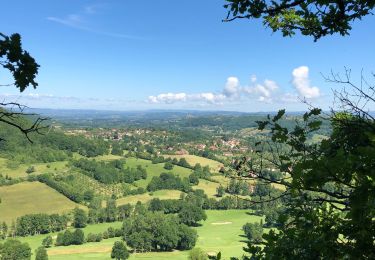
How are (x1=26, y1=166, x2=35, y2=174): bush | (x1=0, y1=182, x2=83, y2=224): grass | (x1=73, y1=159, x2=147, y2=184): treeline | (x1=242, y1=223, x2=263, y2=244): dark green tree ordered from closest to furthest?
(x1=242, y1=223, x2=263, y2=244): dark green tree → (x1=0, y1=182, x2=83, y2=224): grass → (x1=73, y1=159, x2=147, y2=184): treeline → (x1=26, y1=166, x2=35, y2=174): bush

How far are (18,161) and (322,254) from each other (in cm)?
21286

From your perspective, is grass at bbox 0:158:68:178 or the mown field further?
grass at bbox 0:158:68:178

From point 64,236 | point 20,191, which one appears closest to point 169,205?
point 64,236

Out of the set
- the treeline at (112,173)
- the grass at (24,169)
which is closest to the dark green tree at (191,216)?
the treeline at (112,173)

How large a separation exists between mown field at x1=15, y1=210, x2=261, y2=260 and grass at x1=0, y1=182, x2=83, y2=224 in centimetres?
2062

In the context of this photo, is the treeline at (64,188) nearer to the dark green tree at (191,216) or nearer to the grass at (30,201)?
the grass at (30,201)

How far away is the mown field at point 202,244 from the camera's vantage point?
296ft

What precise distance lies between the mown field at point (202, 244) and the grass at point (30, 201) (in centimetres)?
2062

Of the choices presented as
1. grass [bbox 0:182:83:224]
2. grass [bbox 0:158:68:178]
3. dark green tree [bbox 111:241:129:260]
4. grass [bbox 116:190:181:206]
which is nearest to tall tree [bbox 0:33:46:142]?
dark green tree [bbox 111:241:129:260]

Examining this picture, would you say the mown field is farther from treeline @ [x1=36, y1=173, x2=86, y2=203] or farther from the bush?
the bush

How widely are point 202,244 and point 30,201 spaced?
77.0 meters

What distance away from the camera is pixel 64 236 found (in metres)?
105

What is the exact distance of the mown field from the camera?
90.2 meters

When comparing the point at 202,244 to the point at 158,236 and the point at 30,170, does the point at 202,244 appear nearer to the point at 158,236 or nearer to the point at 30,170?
the point at 158,236
